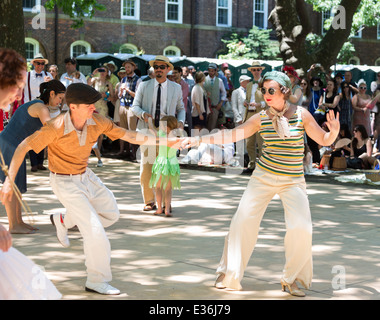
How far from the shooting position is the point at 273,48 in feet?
125

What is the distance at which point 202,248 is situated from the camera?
778 cm

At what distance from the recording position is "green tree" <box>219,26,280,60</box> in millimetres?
37250

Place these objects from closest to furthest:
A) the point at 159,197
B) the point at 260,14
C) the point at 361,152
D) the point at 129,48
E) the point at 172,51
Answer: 1. the point at 159,197
2. the point at 361,152
3. the point at 129,48
4. the point at 172,51
5. the point at 260,14

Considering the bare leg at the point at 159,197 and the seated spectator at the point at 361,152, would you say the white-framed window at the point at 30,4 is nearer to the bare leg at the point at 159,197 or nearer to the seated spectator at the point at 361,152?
the seated spectator at the point at 361,152

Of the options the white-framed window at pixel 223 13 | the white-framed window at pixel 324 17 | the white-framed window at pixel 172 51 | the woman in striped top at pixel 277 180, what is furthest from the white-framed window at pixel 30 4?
the woman in striped top at pixel 277 180

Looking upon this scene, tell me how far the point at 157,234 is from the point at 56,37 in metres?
27.5

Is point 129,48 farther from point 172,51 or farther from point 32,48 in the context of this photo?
point 32,48

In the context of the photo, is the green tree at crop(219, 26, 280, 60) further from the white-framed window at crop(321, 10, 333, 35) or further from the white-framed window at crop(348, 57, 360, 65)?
the white-framed window at crop(348, 57, 360, 65)

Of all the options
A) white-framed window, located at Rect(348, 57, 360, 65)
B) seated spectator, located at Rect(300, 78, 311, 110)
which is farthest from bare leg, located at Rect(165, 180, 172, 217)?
white-framed window, located at Rect(348, 57, 360, 65)

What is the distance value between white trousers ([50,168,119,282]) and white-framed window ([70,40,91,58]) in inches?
1183

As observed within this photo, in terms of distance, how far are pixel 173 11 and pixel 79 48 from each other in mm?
5994

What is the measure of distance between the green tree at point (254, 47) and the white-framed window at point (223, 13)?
1705 mm

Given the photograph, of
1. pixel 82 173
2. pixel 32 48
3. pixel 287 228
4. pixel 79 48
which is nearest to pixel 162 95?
pixel 82 173

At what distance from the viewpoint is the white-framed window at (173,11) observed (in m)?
38.4
